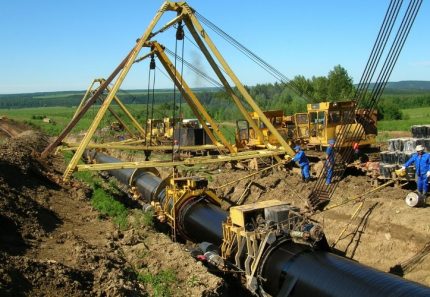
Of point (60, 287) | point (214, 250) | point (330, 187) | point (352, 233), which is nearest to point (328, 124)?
point (330, 187)

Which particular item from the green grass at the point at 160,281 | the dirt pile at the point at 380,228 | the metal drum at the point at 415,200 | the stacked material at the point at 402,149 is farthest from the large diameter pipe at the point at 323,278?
the stacked material at the point at 402,149

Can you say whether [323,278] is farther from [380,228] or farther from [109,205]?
[109,205]

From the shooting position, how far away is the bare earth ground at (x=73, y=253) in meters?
7.17

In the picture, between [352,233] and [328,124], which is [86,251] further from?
[328,124]

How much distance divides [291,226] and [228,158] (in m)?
8.24

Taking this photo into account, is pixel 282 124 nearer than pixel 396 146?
No

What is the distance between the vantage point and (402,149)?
15930 millimetres

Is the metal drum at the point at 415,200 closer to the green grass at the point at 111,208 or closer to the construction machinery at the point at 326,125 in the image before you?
the construction machinery at the point at 326,125

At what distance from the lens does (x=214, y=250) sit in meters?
10.2

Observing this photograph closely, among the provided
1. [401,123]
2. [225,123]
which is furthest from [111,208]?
[225,123]

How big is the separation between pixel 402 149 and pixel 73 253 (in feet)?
38.2

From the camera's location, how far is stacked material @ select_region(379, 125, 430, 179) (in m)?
15.3

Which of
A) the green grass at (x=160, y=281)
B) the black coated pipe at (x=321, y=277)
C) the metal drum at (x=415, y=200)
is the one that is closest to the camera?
the black coated pipe at (x=321, y=277)

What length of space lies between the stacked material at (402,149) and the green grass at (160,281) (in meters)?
9.00
